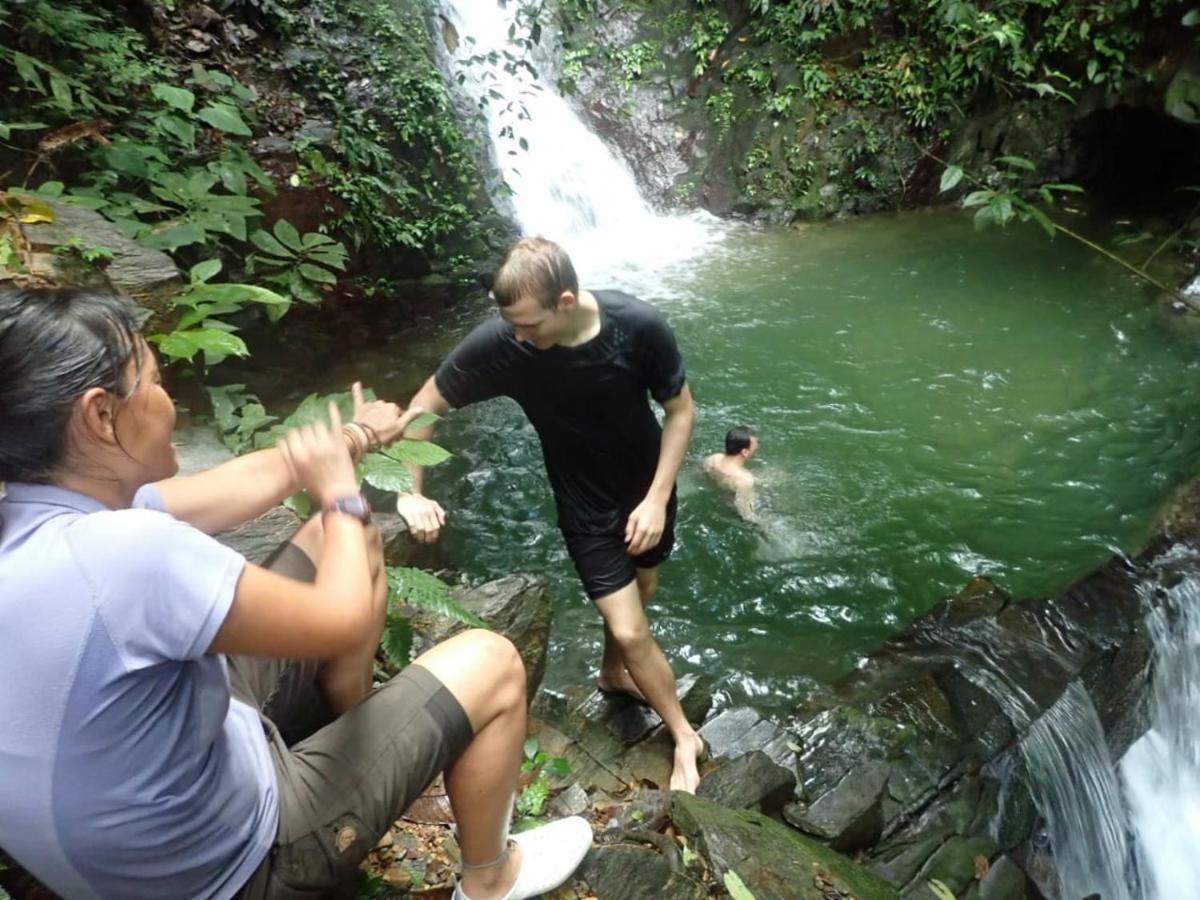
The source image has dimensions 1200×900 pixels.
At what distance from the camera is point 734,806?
307cm

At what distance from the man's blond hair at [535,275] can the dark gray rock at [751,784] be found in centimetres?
208

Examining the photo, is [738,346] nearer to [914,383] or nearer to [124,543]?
[914,383]

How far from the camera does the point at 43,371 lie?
4.17 ft

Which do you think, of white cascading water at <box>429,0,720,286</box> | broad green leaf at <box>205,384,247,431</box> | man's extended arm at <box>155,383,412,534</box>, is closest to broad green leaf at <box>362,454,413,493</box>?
man's extended arm at <box>155,383,412,534</box>

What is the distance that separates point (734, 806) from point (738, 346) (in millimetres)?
5470

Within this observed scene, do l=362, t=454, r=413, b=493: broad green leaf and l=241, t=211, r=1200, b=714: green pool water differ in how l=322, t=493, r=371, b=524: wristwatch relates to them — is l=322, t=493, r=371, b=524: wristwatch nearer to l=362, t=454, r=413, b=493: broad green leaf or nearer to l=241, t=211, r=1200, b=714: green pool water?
l=362, t=454, r=413, b=493: broad green leaf

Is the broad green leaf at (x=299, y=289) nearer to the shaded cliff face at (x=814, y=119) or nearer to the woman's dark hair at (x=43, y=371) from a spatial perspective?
the woman's dark hair at (x=43, y=371)

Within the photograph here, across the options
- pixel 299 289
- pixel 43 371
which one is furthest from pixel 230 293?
pixel 43 371

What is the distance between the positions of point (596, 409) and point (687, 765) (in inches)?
63.7

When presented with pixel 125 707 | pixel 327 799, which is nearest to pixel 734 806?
pixel 327 799

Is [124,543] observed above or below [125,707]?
above

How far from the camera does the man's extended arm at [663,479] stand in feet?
9.77

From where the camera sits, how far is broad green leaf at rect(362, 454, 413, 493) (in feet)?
7.93

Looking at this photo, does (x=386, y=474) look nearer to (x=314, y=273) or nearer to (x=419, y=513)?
(x=419, y=513)
